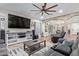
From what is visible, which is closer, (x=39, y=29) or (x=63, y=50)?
(x=63, y=50)

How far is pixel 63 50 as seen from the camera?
2.04 m

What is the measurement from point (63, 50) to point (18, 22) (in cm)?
106

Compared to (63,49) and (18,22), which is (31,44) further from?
(63,49)

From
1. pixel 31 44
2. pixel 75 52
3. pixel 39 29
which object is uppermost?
pixel 39 29

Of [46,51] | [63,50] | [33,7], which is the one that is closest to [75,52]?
[63,50]

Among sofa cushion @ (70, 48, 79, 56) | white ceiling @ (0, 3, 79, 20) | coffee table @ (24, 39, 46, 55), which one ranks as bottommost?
sofa cushion @ (70, 48, 79, 56)

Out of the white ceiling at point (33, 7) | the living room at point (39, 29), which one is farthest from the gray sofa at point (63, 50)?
the white ceiling at point (33, 7)

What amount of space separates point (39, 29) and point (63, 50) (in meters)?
0.64

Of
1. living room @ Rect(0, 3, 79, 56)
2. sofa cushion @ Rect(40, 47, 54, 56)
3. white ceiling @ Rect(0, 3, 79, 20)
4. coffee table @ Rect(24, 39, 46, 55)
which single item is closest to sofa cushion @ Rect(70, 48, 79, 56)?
living room @ Rect(0, 3, 79, 56)

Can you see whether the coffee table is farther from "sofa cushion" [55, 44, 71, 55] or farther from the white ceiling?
the white ceiling

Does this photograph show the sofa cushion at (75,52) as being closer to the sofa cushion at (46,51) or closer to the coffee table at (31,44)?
the sofa cushion at (46,51)

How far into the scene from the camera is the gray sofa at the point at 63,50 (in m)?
2.01

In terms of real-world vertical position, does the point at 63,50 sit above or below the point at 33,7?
below

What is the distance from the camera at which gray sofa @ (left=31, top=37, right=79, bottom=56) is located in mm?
2014
